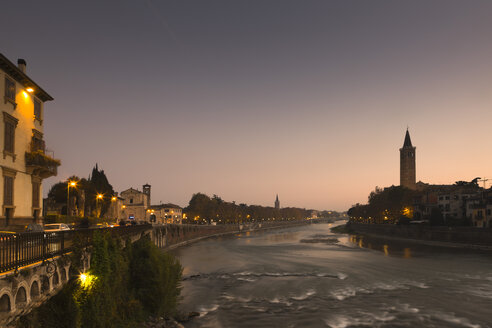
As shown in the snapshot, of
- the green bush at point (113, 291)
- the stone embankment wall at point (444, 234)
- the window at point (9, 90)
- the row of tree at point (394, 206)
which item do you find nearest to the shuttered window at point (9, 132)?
the window at point (9, 90)

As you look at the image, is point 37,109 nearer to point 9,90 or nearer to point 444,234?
point 9,90

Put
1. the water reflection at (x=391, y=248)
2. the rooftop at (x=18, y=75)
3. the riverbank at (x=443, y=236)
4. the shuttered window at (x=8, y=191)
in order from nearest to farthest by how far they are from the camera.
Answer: the rooftop at (x=18, y=75)
the shuttered window at (x=8, y=191)
the water reflection at (x=391, y=248)
the riverbank at (x=443, y=236)

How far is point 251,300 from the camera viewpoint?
32.8 metres

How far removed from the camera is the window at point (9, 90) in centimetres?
2619

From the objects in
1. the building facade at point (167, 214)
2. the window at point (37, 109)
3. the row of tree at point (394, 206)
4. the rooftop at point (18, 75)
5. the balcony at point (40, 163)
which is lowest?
the building facade at point (167, 214)

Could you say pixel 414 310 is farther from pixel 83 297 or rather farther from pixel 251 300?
pixel 83 297

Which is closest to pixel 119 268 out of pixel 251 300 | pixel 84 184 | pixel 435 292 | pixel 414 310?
pixel 251 300

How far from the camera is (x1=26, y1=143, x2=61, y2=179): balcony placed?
29172 millimetres

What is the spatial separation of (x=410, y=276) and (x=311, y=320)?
23.2 meters

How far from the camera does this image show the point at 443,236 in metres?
79.7

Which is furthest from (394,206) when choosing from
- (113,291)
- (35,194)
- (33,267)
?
(33,267)

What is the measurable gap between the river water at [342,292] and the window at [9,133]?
1803cm

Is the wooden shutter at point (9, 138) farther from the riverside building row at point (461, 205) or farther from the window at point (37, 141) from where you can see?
the riverside building row at point (461, 205)

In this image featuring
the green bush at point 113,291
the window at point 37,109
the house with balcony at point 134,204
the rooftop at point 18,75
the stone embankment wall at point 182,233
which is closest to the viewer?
the green bush at point 113,291
